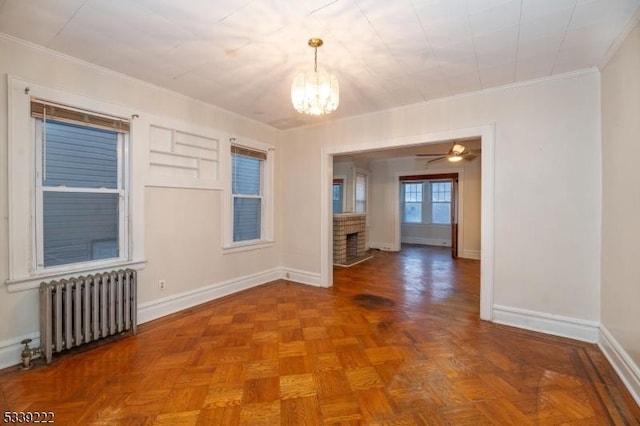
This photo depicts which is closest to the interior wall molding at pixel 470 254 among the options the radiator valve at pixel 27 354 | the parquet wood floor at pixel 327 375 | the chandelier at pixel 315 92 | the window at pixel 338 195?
the window at pixel 338 195

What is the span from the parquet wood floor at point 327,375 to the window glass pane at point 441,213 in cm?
616

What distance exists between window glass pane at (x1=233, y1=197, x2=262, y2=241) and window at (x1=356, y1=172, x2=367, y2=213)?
3723 mm

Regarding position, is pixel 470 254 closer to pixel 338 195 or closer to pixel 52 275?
pixel 338 195

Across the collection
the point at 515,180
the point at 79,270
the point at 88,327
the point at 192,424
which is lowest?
the point at 192,424

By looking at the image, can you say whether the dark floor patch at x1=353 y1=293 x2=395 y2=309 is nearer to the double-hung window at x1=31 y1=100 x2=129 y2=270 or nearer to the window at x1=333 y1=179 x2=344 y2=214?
the double-hung window at x1=31 y1=100 x2=129 y2=270

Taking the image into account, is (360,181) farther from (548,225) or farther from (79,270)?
(79,270)

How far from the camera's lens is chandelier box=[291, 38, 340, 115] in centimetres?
201

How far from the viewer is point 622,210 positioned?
213 centimetres

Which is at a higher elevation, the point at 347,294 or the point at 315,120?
the point at 315,120

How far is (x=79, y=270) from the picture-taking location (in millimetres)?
2539

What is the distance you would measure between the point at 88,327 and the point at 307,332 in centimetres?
190

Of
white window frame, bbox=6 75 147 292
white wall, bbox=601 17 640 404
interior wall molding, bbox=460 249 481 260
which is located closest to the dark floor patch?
white wall, bbox=601 17 640 404

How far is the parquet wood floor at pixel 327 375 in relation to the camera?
1.70 meters

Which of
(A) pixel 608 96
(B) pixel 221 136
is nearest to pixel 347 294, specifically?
(B) pixel 221 136
